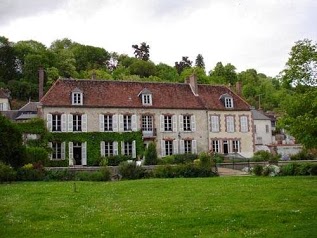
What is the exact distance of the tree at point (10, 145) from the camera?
23553 millimetres

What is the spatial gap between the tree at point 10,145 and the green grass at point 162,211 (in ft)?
19.5

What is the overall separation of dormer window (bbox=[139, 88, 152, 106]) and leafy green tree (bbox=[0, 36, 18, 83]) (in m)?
45.8

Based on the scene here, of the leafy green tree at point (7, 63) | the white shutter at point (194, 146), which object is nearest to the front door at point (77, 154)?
the white shutter at point (194, 146)

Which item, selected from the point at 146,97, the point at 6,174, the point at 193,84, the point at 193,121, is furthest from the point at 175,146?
the point at 6,174

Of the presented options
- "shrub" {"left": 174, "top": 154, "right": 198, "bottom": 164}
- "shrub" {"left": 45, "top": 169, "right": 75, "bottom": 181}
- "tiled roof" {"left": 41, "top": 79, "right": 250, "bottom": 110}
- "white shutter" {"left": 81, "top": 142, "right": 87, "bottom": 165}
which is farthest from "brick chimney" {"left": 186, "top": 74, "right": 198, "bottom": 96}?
"shrub" {"left": 45, "top": 169, "right": 75, "bottom": 181}

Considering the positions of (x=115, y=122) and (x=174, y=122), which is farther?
(x=174, y=122)

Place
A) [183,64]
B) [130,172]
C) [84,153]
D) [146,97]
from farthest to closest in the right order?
[183,64] → [146,97] → [84,153] → [130,172]

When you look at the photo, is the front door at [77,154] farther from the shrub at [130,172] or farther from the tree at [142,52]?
the tree at [142,52]

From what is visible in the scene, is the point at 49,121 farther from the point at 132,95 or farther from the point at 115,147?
the point at 132,95

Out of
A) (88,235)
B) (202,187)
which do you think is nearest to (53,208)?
(88,235)

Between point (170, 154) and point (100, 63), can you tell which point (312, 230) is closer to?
point (170, 154)

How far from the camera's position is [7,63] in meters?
77.9

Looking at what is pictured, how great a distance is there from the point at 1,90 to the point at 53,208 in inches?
2166

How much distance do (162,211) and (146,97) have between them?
27226mm
